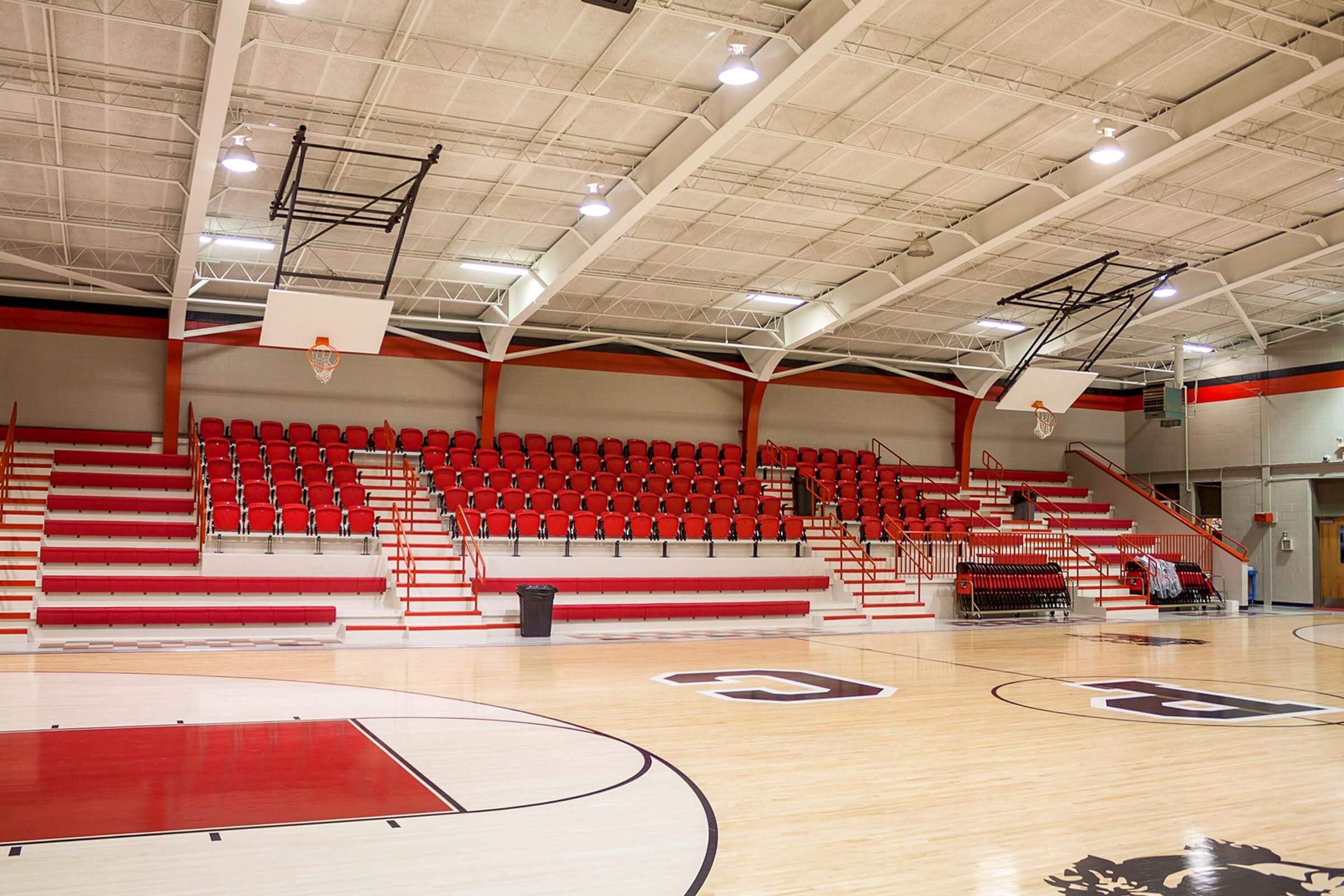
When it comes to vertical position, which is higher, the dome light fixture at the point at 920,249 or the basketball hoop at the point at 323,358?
the dome light fixture at the point at 920,249

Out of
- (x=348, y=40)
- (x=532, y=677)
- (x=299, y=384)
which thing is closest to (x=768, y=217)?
(x=348, y=40)

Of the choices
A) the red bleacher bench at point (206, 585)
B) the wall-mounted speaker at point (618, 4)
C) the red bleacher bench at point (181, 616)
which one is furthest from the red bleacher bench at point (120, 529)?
the wall-mounted speaker at point (618, 4)

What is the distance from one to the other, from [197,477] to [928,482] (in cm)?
1648

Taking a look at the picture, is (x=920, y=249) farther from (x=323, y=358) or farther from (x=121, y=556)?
(x=121, y=556)

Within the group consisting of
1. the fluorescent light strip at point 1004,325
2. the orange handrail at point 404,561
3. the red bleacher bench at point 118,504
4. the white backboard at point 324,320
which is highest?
the fluorescent light strip at point 1004,325

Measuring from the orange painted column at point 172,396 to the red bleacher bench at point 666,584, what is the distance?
729 cm

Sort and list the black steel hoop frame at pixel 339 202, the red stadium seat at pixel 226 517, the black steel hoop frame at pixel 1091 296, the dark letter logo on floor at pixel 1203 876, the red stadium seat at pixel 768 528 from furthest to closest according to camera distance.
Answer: the red stadium seat at pixel 768 528
the black steel hoop frame at pixel 1091 296
the red stadium seat at pixel 226 517
the black steel hoop frame at pixel 339 202
the dark letter logo on floor at pixel 1203 876

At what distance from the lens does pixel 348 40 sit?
1113 cm

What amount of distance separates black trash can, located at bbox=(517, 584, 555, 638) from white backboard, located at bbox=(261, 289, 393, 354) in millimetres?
4210

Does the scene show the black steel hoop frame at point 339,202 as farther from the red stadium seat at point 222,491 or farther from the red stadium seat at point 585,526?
the red stadium seat at point 585,526

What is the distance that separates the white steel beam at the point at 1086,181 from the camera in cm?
1216

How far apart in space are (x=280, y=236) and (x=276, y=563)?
519cm

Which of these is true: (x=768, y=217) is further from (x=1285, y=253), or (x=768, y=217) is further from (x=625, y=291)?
(x=1285, y=253)

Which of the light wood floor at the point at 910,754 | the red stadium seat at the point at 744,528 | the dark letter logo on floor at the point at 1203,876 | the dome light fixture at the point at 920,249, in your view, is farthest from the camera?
the red stadium seat at the point at 744,528
